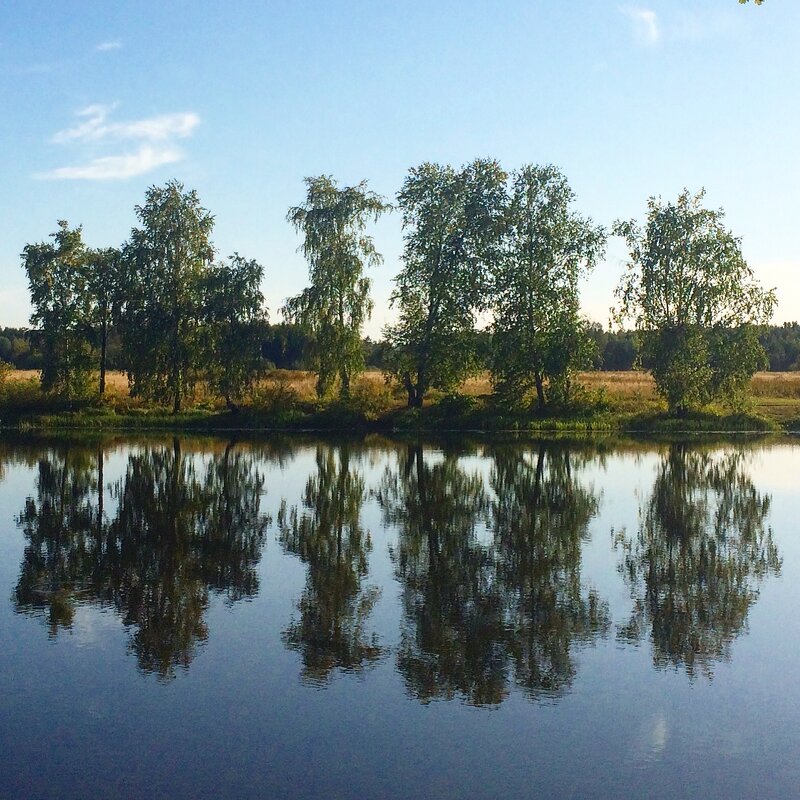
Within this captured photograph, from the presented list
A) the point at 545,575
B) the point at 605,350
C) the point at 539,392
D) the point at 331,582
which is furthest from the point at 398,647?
the point at 605,350

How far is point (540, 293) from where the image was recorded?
59062 mm

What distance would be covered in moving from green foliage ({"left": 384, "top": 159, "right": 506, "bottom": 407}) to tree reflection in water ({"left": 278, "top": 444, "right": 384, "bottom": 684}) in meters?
29.9

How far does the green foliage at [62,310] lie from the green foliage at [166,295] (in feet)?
9.88

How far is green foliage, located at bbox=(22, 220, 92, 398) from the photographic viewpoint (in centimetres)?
5916

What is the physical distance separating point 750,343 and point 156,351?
113ft

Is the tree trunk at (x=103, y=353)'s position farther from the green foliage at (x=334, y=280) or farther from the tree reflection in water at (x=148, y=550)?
the tree reflection in water at (x=148, y=550)

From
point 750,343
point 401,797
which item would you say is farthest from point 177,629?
point 750,343

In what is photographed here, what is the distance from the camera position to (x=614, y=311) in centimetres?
6097

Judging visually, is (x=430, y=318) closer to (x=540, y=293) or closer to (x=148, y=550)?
(x=540, y=293)

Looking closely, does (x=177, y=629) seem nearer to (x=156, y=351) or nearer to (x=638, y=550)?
(x=638, y=550)

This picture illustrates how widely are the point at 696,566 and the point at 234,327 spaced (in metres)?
44.2

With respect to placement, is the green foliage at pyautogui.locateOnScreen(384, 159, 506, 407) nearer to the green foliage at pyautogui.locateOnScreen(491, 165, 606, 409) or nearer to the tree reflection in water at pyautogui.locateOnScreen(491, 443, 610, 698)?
the green foliage at pyautogui.locateOnScreen(491, 165, 606, 409)

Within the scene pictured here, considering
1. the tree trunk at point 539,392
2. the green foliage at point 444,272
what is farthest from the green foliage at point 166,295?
the tree trunk at point 539,392

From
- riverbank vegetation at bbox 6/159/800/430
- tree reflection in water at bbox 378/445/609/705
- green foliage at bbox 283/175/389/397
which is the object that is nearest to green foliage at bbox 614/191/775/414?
riverbank vegetation at bbox 6/159/800/430
